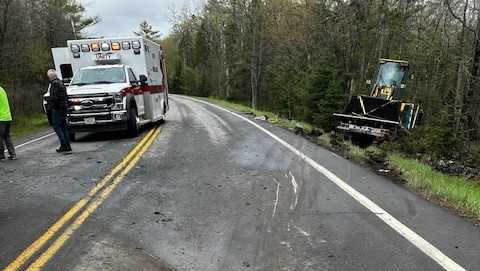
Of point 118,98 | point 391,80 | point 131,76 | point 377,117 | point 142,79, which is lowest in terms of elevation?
point 377,117

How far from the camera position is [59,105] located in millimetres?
10758

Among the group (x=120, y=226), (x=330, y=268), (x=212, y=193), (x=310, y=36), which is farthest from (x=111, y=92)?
(x=310, y=36)

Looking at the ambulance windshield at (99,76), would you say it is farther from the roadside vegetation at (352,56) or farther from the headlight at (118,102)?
the roadside vegetation at (352,56)

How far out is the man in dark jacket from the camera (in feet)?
35.0

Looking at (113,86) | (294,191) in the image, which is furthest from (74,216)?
(113,86)

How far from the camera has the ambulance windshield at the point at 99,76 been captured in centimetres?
1378

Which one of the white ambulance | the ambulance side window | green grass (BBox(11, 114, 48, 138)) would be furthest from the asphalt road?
green grass (BBox(11, 114, 48, 138))

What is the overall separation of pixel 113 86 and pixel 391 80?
41.4 ft

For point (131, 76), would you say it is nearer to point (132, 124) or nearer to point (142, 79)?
point (142, 79)

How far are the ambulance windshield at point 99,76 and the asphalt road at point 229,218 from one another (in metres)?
4.39

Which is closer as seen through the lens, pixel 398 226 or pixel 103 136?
pixel 398 226

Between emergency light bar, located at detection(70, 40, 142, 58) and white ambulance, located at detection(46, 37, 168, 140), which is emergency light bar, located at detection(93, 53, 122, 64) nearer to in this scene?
white ambulance, located at detection(46, 37, 168, 140)

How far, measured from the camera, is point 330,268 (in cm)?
430

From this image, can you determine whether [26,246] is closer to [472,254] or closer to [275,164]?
[472,254]
